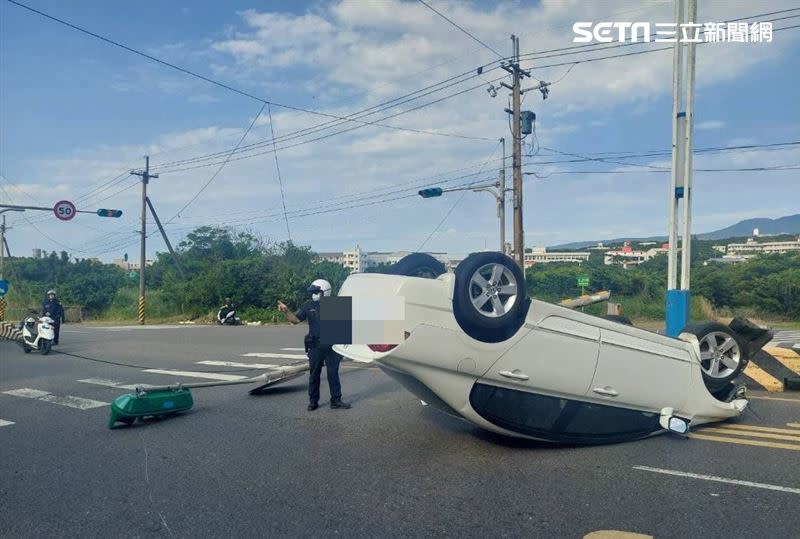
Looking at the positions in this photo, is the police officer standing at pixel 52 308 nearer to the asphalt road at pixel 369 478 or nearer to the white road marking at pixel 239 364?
the white road marking at pixel 239 364

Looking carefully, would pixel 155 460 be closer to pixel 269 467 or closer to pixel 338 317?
pixel 269 467

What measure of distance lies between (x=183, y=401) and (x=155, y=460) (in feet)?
6.43

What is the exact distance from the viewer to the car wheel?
5.99 m

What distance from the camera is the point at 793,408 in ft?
24.5

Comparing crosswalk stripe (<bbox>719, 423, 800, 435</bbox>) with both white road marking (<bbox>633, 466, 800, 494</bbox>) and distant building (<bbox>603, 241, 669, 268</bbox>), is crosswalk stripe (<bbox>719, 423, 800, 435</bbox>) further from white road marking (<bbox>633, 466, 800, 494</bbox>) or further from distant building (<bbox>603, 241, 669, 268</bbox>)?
distant building (<bbox>603, 241, 669, 268</bbox>)

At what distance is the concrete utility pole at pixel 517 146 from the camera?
24078 millimetres

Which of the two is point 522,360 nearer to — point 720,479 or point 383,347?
point 383,347

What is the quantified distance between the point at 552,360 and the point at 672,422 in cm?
142

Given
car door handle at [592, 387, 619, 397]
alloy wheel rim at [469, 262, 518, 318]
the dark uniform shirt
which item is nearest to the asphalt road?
car door handle at [592, 387, 619, 397]

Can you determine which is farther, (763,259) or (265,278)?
(763,259)

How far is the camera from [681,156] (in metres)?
10.5

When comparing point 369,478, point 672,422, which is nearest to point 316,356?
point 369,478

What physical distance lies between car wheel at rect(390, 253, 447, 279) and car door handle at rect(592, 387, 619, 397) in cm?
189

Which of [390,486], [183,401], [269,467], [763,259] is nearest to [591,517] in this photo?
[390,486]
